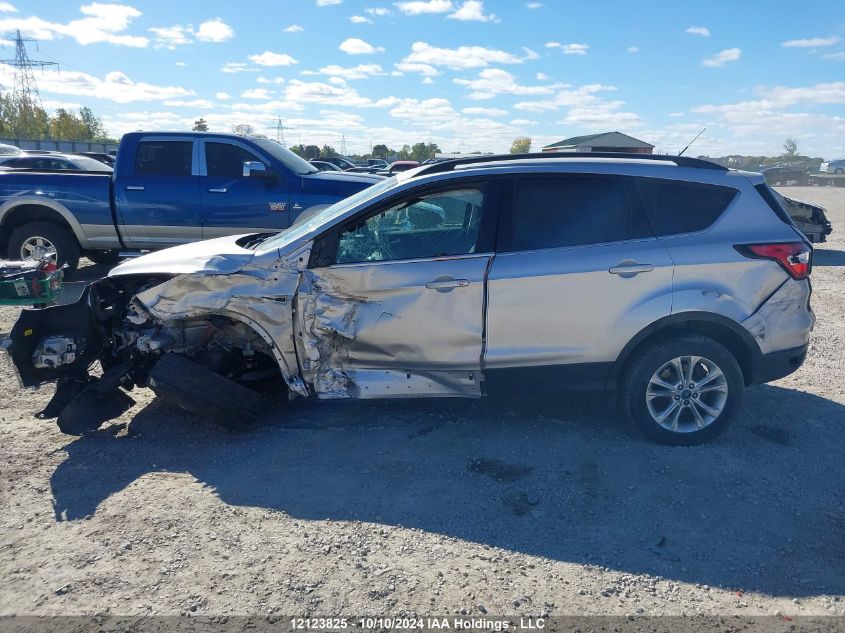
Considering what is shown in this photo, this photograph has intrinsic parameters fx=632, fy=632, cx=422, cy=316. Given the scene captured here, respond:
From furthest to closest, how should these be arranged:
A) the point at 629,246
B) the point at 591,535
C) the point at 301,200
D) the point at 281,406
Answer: the point at 301,200
the point at 281,406
the point at 629,246
the point at 591,535

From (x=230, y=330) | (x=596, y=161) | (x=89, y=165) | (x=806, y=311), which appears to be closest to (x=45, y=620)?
(x=230, y=330)

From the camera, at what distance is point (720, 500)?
364cm

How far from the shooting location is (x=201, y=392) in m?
4.30

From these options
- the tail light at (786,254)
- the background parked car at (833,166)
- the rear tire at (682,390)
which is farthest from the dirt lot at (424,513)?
the background parked car at (833,166)

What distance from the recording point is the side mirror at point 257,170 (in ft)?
28.2

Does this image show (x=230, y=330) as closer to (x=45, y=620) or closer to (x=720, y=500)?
(x=45, y=620)

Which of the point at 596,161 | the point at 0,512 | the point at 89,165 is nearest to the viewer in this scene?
the point at 0,512

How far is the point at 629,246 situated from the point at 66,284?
853 centimetres

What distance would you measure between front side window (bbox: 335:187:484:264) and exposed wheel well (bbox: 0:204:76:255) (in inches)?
258

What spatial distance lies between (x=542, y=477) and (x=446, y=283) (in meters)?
1.36

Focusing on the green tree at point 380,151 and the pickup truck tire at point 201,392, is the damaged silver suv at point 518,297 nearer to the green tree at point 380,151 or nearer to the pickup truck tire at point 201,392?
the pickup truck tire at point 201,392

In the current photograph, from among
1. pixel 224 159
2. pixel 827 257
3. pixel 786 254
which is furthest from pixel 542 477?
pixel 827 257

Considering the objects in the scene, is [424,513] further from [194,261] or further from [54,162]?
[54,162]

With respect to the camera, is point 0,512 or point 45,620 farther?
point 0,512
